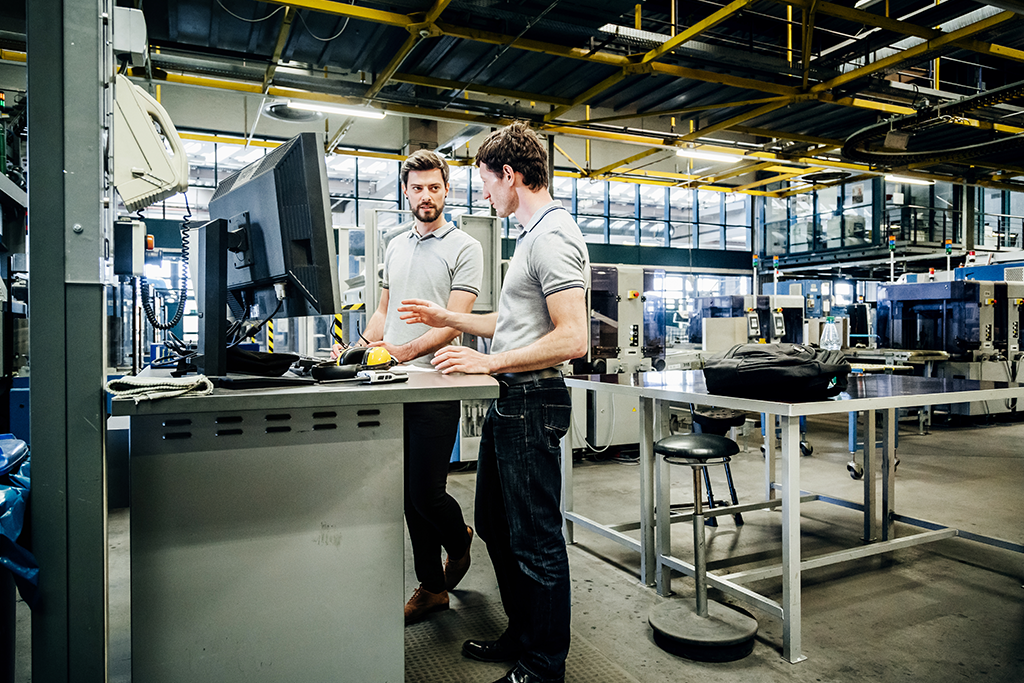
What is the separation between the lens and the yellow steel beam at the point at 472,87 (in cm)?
679

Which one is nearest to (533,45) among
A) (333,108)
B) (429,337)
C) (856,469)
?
(333,108)

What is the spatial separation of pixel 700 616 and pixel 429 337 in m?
1.42

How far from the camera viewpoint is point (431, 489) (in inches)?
88.6

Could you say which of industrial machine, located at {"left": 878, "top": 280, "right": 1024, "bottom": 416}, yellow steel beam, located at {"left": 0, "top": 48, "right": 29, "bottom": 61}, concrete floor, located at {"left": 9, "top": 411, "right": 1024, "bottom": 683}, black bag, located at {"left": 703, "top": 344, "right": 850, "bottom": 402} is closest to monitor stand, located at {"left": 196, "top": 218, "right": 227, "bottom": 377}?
concrete floor, located at {"left": 9, "top": 411, "right": 1024, "bottom": 683}

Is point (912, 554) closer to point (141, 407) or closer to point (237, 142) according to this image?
point (141, 407)

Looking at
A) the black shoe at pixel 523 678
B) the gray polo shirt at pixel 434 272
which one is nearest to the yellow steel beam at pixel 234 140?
the gray polo shirt at pixel 434 272

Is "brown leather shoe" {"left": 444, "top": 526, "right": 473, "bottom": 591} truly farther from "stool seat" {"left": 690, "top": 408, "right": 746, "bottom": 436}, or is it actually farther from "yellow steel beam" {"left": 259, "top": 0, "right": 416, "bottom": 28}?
"yellow steel beam" {"left": 259, "top": 0, "right": 416, "bottom": 28}

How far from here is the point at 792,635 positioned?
223 cm

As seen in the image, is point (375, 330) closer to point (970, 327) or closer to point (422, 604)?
point (422, 604)

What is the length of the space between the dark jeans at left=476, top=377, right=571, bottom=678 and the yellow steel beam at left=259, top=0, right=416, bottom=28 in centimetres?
425

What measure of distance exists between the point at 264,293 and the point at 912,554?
3296 mm

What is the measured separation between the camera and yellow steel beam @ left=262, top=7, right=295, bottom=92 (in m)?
5.31

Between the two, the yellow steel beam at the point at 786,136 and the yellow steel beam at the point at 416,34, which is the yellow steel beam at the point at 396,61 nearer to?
the yellow steel beam at the point at 416,34

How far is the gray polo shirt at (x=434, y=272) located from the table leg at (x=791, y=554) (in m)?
1.20
